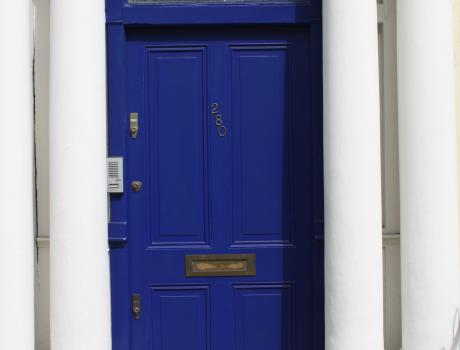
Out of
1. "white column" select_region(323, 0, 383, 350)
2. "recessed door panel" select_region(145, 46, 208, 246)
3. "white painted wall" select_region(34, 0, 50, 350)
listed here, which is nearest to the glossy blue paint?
"recessed door panel" select_region(145, 46, 208, 246)

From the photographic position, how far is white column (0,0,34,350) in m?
4.01

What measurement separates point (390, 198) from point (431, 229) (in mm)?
473

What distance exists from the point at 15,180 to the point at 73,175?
1.15ft

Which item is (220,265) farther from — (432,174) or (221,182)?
(432,174)

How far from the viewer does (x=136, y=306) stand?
4.55 meters

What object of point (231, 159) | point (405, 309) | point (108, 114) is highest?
point (108, 114)

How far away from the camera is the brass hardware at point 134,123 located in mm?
4531

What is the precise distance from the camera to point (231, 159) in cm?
457

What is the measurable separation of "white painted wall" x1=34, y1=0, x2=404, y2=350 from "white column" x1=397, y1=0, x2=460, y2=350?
0.34 meters

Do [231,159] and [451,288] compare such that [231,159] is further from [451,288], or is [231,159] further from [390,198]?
[451,288]

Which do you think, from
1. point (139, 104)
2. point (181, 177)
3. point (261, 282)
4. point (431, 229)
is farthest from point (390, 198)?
point (139, 104)

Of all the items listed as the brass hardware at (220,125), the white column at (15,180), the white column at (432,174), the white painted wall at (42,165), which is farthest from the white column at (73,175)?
the white column at (432,174)

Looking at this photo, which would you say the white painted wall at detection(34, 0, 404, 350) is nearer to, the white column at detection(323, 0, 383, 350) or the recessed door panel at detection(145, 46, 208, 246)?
the white column at detection(323, 0, 383, 350)

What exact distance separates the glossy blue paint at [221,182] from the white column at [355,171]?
0.42m
